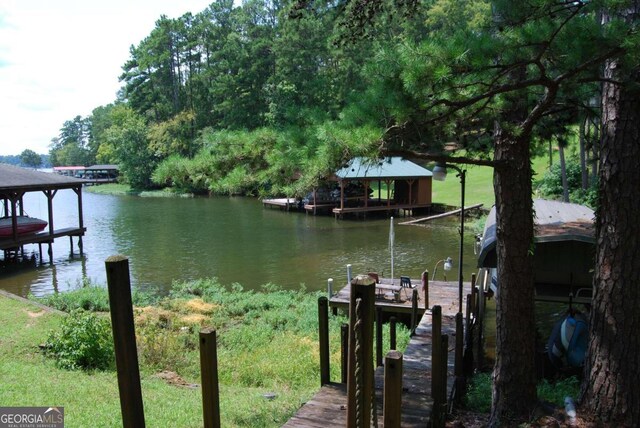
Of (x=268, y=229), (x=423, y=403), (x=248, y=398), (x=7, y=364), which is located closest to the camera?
(x=423, y=403)

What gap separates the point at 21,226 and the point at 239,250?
9.14m

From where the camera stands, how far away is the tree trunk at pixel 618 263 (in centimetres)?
437

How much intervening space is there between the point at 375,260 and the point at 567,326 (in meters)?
13.2

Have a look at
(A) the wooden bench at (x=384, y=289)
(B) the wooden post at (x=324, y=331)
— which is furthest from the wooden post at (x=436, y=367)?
(A) the wooden bench at (x=384, y=289)

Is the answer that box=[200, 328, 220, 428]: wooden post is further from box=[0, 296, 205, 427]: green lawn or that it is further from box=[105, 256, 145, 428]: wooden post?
box=[0, 296, 205, 427]: green lawn

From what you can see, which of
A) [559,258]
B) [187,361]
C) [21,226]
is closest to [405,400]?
[187,361]

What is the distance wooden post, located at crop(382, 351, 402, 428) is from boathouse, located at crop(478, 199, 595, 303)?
675cm

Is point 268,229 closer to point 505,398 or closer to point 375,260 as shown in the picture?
point 375,260

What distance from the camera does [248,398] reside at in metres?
6.63

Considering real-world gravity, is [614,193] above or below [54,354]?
above

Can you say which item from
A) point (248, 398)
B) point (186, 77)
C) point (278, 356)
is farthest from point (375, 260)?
point (186, 77)

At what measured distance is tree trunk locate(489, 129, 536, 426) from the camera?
15.6 feet

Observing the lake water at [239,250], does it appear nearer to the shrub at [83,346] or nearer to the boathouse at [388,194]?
the boathouse at [388,194]

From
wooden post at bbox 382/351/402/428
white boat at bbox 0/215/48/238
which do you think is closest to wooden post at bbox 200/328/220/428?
wooden post at bbox 382/351/402/428
